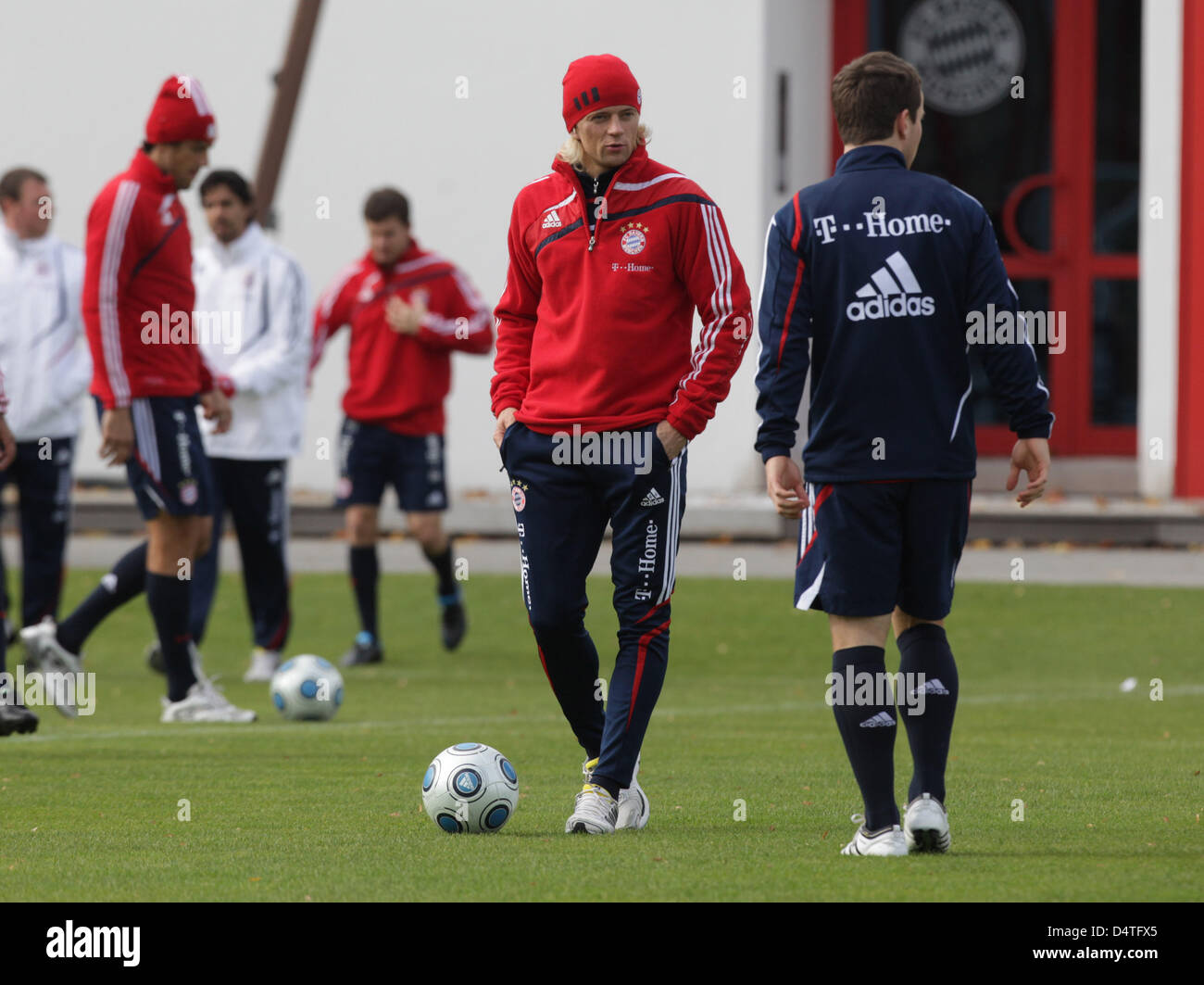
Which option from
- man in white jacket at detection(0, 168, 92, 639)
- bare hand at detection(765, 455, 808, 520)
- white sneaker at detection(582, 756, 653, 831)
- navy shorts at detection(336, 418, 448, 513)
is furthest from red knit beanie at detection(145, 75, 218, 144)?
bare hand at detection(765, 455, 808, 520)

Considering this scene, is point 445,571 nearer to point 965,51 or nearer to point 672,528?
point 672,528

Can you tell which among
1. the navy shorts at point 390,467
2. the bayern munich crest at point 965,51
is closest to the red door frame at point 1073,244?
the bayern munich crest at point 965,51

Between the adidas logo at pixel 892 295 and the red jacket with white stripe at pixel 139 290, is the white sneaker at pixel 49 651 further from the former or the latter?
the adidas logo at pixel 892 295

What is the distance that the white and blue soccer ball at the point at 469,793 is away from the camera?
5.52 meters

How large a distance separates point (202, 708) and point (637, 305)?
3.96m

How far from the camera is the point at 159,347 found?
27.6 feet

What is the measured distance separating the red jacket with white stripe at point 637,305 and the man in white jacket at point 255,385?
A: 5350mm

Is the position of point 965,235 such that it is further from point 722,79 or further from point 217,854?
point 722,79

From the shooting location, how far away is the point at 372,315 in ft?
38.8

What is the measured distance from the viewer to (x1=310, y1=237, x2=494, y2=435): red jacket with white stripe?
11625mm

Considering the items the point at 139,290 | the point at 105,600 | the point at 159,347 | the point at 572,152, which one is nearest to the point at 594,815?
the point at 572,152

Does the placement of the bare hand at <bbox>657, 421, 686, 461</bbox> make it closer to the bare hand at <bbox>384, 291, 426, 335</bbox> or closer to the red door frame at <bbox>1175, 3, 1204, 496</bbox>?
the bare hand at <bbox>384, 291, 426, 335</bbox>

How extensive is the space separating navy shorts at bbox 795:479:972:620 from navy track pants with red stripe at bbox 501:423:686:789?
68 cm
